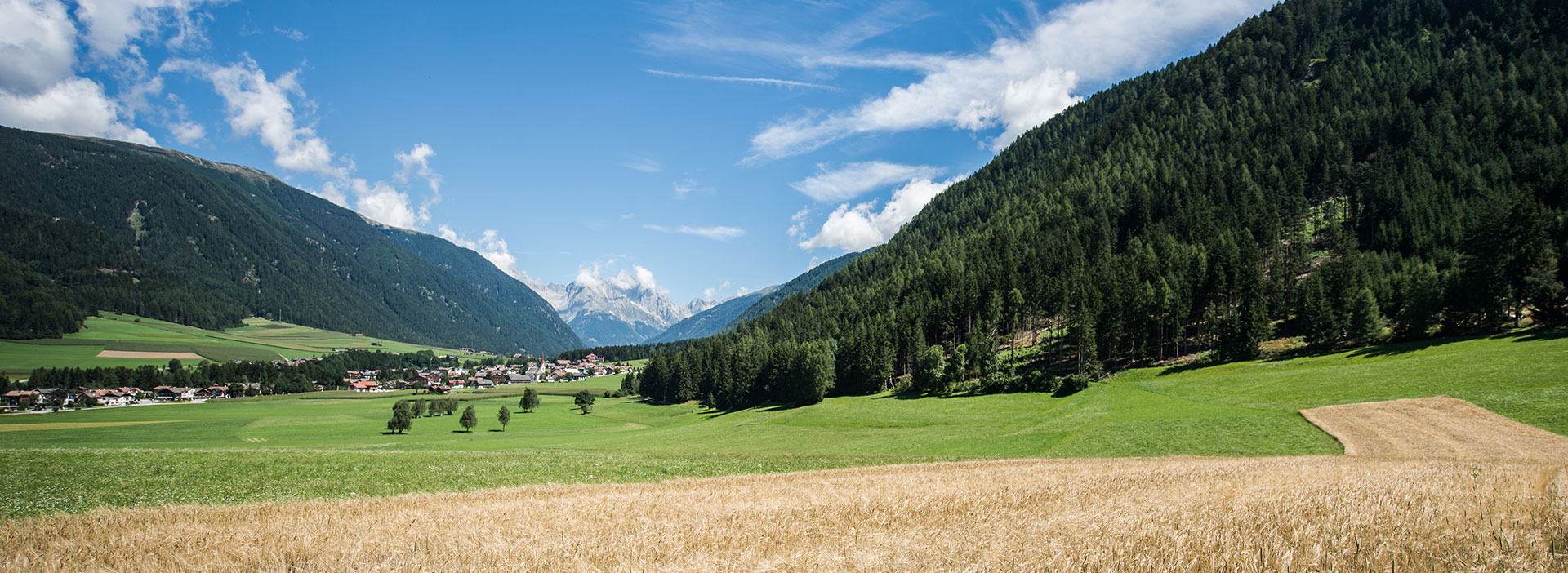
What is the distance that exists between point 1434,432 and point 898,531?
3887cm

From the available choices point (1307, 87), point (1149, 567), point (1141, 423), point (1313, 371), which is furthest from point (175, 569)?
→ point (1307, 87)

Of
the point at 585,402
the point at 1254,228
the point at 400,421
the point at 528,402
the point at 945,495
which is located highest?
the point at 1254,228

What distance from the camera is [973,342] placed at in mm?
77250

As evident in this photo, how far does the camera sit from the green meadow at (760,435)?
22766 millimetres

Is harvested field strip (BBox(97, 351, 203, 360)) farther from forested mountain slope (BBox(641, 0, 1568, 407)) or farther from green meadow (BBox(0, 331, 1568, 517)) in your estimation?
forested mountain slope (BBox(641, 0, 1568, 407))

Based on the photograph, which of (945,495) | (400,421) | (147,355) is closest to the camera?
(945,495)

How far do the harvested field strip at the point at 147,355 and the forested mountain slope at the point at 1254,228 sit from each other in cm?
13803

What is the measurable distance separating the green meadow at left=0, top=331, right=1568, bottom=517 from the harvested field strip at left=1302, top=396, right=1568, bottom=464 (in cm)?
147

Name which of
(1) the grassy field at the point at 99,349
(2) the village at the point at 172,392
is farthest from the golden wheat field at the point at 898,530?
(1) the grassy field at the point at 99,349

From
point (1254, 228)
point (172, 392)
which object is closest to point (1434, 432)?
point (1254, 228)

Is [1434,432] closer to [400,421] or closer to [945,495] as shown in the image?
[945,495]

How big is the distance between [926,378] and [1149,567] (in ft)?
234

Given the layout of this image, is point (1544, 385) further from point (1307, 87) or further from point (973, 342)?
point (1307, 87)

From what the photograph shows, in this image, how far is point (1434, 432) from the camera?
30703mm
